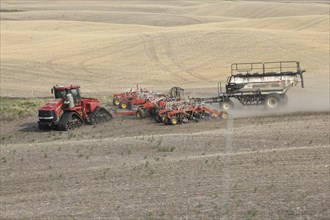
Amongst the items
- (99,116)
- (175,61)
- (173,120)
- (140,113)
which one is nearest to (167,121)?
(173,120)

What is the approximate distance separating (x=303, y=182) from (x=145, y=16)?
78.2 meters

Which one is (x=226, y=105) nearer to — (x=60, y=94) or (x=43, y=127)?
(x=60, y=94)

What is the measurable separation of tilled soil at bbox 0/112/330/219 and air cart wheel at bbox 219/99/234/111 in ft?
8.97

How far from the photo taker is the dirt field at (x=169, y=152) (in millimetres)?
14656

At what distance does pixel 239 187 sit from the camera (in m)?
15.8

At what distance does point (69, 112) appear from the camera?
1021 inches

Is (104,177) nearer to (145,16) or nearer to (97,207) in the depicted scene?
(97,207)

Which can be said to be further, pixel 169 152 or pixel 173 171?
pixel 169 152

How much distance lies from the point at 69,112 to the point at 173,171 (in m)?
9.62

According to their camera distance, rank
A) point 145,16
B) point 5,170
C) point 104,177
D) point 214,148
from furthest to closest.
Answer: point 145,16 → point 214,148 → point 5,170 → point 104,177

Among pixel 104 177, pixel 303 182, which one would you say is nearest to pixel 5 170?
pixel 104 177

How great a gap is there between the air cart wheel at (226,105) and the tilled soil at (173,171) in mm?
2733

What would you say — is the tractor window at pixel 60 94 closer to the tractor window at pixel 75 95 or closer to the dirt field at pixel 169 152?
the tractor window at pixel 75 95

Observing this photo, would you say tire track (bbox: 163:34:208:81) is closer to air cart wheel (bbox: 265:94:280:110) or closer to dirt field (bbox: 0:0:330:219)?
dirt field (bbox: 0:0:330:219)
